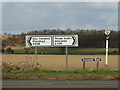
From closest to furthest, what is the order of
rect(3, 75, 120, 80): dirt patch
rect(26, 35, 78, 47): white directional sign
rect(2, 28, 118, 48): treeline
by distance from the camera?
rect(3, 75, 120, 80): dirt patch → rect(26, 35, 78, 47): white directional sign → rect(2, 28, 118, 48): treeline

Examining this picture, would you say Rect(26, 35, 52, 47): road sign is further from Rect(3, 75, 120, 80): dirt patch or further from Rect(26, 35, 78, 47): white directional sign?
Rect(3, 75, 120, 80): dirt patch

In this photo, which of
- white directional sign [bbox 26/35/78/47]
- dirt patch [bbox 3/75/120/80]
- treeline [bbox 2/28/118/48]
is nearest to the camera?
dirt patch [bbox 3/75/120/80]

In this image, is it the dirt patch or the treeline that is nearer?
the dirt patch

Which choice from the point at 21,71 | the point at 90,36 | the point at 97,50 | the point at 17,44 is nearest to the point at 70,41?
the point at 21,71

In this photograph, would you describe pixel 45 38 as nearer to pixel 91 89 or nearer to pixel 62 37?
pixel 62 37

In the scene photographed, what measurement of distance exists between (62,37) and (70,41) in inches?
30.8

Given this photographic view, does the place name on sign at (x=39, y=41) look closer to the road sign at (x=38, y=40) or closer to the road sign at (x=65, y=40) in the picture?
the road sign at (x=38, y=40)

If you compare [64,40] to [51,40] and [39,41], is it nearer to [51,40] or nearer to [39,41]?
[51,40]

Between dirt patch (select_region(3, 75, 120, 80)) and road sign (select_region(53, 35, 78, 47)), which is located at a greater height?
road sign (select_region(53, 35, 78, 47))

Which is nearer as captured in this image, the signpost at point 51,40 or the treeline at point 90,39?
the signpost at point 51,40

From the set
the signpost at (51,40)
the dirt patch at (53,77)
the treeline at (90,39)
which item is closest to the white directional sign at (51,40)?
the signpost at (51,40)

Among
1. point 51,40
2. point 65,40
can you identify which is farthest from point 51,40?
point 65,40

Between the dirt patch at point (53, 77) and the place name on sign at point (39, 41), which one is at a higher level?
the place name on sign at point (39, 41)

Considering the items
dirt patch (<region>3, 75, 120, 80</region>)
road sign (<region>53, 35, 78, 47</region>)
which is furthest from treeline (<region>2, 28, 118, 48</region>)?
dirt patch (<region>3, 75, 120, 80</region>)
